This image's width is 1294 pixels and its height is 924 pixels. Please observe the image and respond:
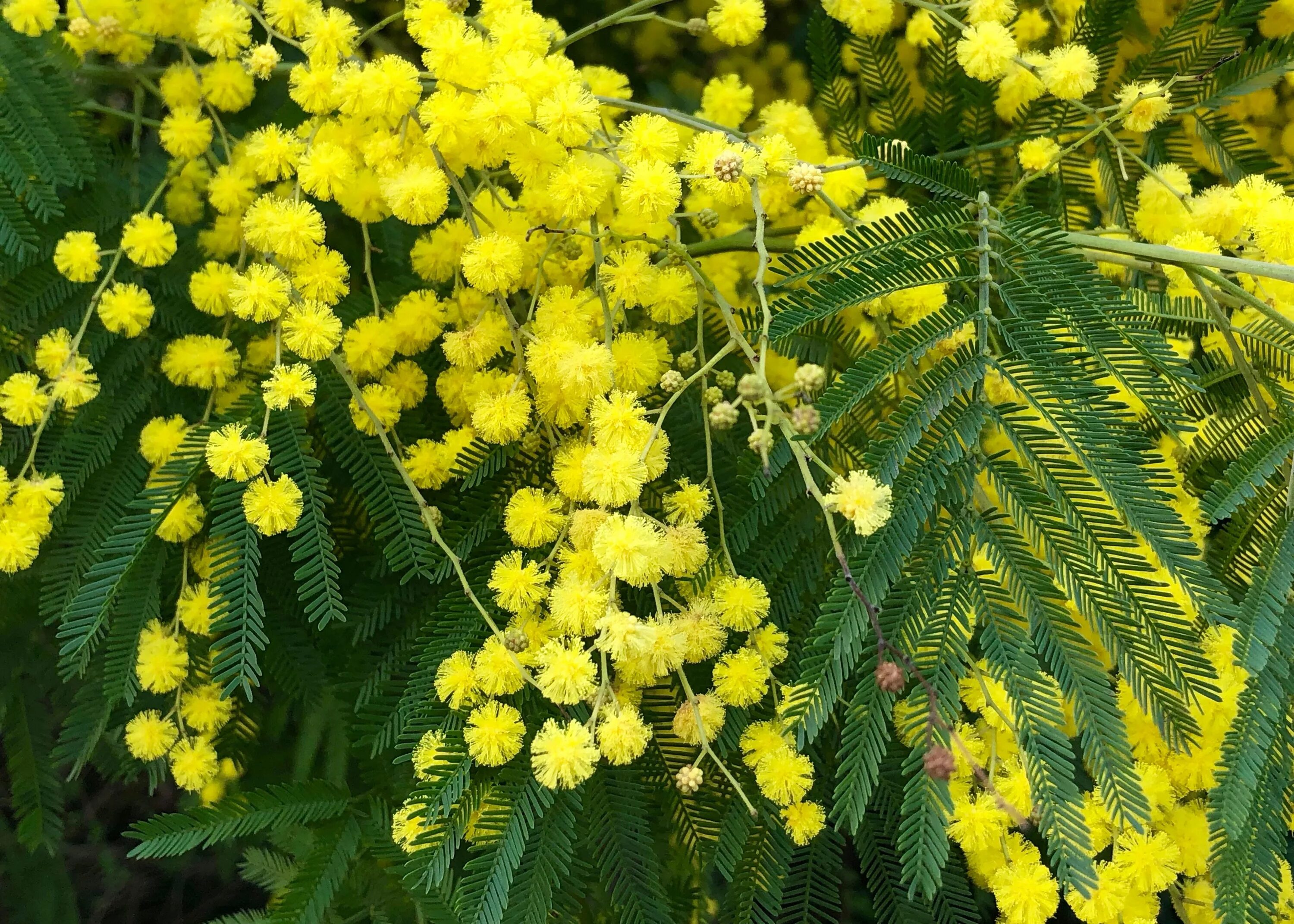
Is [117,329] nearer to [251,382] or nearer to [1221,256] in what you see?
[251,382]

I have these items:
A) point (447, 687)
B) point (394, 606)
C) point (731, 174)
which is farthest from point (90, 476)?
point (731, 174)

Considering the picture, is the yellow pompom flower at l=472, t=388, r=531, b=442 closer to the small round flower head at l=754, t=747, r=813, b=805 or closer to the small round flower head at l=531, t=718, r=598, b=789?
the small round flower head at l=531, t=718, r=598, b=789

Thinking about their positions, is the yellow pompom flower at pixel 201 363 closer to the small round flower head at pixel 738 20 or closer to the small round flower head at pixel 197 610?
the small round flower head at pixel 197 610

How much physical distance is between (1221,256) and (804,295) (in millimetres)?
401

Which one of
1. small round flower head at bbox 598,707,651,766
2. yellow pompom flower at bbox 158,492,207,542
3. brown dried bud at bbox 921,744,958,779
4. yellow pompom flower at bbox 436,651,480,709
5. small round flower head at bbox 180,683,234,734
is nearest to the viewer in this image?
brown dried bud at bbox 921,744,958,779

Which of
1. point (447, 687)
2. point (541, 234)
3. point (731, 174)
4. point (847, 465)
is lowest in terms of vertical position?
point (447, 687)

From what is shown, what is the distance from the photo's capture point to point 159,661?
3.73 ft

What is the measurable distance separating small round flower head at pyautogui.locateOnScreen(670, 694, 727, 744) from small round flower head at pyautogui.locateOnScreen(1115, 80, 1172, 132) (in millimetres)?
836

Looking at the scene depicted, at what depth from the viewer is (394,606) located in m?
1.19

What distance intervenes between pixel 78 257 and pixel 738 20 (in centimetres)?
83

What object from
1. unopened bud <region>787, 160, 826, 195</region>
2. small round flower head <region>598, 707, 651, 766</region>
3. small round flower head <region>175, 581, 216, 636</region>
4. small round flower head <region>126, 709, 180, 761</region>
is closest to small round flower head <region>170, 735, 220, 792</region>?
small round flower head <region>126, 709, 180, 761</region>

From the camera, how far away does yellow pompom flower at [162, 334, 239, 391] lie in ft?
3.84

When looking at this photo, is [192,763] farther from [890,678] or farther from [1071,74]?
[1071,74]

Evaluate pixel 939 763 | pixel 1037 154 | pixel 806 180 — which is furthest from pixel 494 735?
Answer: pixel 1037 154
